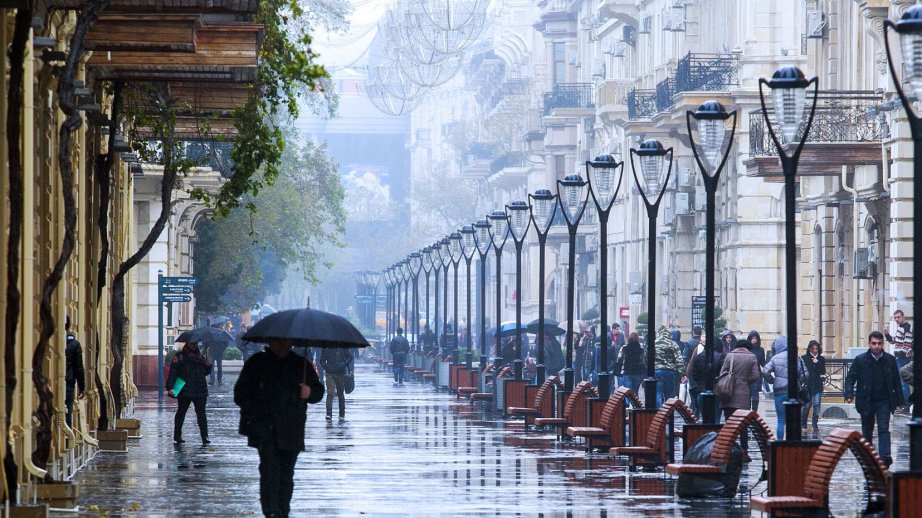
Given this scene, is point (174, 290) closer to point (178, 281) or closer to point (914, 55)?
point (178, 281)

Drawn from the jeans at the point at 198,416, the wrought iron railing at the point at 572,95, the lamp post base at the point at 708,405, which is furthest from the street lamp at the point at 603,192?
the wrought iron railing at the point at 572,95

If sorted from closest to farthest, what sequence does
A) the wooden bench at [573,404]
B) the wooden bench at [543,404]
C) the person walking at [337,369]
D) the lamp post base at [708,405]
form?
the lamp post base at [708,405]
the wooden bench at [573,404]
the wooden bench at [543,404]
the person walking at [337,369]

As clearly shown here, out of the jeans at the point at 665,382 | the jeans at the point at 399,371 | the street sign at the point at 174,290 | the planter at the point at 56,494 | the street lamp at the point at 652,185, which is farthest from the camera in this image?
the jeans at the point at 399,371

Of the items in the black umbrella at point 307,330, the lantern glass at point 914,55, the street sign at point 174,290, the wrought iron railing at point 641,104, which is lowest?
the black umbrella at point 307,330

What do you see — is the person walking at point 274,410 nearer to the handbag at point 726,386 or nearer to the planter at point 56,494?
the planter at point 56,494

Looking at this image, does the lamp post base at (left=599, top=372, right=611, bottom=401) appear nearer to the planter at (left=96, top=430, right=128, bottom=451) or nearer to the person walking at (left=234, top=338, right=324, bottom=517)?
the planter at (left=96, top=430, right=128, bottom=451)

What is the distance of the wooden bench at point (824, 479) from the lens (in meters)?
14.8

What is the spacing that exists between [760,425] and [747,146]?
34.3 m

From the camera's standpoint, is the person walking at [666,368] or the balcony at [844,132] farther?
the balcony at [844,132]

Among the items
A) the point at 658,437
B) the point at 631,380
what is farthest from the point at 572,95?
the point at 658,437

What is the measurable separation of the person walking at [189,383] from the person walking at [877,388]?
8.11 m

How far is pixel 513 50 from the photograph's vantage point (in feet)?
365

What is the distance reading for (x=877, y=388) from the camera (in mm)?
22859

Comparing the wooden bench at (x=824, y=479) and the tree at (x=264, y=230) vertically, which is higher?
the tree at (x=264, y=230)
